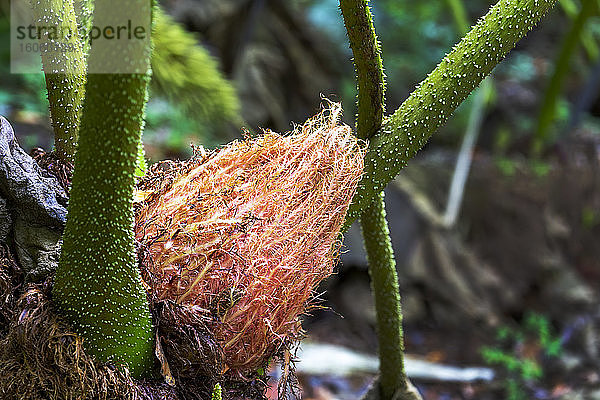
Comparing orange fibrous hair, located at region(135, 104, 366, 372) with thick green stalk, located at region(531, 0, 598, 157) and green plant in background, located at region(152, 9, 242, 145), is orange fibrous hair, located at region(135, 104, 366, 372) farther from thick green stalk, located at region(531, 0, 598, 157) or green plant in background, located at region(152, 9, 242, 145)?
thick green stalk, located at region(531, 0, 598, 157)

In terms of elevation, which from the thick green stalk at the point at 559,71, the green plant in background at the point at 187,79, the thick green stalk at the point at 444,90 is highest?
the thick green stalk at the point at 559,71

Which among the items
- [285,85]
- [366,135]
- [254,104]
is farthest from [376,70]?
[285,85]

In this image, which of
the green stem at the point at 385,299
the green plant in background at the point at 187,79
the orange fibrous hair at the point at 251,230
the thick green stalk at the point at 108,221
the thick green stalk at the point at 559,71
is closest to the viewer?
the thick green stalk at the point at 108,221

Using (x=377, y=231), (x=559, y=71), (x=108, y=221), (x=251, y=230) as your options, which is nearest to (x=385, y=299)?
(x=377, y=231)

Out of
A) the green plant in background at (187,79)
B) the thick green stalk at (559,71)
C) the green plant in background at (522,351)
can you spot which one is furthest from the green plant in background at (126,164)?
the green plant in background at (522,351)

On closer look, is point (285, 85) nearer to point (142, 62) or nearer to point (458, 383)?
point (458, 383)

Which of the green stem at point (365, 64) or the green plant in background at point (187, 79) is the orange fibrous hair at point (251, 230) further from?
the green plant in background at point (187, 79)
